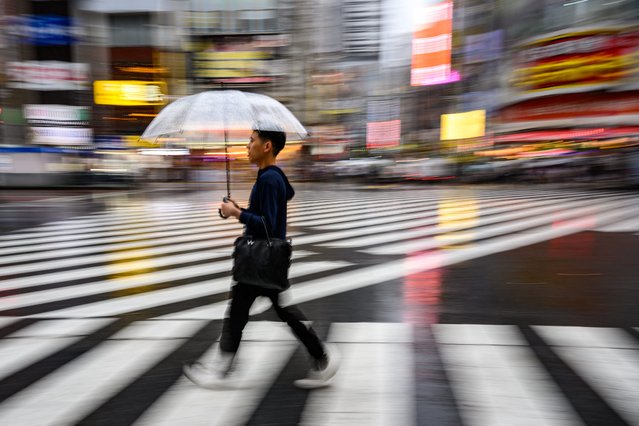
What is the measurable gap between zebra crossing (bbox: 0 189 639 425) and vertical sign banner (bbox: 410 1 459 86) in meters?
49.6

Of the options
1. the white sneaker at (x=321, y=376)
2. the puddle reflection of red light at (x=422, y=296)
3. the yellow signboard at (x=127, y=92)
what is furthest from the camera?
the yellow signboard at (x=127, y=92)

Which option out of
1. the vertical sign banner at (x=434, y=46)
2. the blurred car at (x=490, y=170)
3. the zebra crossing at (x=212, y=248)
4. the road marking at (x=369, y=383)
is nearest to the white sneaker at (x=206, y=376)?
the road marking at (x=369, y=383)

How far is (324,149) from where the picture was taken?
48500 millimetres

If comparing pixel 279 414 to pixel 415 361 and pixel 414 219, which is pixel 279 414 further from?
pixel 414 219

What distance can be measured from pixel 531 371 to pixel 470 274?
9.42 feet

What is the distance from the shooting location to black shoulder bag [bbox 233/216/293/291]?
9.29ft

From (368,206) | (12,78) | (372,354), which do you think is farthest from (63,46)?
(372,354)

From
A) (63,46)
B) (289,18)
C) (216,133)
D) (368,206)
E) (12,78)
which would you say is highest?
(289,18)

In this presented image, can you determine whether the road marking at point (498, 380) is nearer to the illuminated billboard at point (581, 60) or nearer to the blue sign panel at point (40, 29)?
the illuminated billboard at point (581, 60)

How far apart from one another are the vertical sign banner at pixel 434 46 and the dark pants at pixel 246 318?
177 feet

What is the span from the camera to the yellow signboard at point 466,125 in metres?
47.8

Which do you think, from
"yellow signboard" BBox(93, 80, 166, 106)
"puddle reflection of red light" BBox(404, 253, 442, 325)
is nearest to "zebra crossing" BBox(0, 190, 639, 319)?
"puddle reflection of red light" BBox(404, 253, 442, 325)

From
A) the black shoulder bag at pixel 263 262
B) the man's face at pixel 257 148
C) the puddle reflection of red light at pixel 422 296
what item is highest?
the man's face at pixel 257 148

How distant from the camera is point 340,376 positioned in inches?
128
